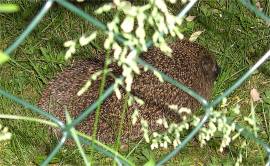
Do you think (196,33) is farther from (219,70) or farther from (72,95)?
(72,95)

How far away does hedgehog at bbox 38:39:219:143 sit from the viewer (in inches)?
163

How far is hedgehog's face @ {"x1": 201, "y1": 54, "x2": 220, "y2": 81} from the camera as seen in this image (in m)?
4.63

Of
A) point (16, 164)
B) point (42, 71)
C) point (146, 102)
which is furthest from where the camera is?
point (42, 71)

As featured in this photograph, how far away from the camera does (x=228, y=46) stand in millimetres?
4730

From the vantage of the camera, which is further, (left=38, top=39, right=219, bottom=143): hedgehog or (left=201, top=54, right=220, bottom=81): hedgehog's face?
(left=201, top=54, right=220, bottom=81): hedgehog's face

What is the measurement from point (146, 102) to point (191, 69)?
1.69 feet

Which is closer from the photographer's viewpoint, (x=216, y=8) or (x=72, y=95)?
(x=72, y=95)

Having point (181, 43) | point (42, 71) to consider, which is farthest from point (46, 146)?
point (181, 43)

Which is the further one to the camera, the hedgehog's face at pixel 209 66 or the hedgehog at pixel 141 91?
the hedgehog's face at pixel 209 66

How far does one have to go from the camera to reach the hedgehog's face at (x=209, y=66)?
463cm

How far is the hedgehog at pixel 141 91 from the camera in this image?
13.6 feet

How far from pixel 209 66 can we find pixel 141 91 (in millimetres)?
678

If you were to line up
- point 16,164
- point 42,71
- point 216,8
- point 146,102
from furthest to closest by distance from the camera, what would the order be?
point 216,8, point 42,71, point 146,102, point 16,164

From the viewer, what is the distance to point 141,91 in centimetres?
427
